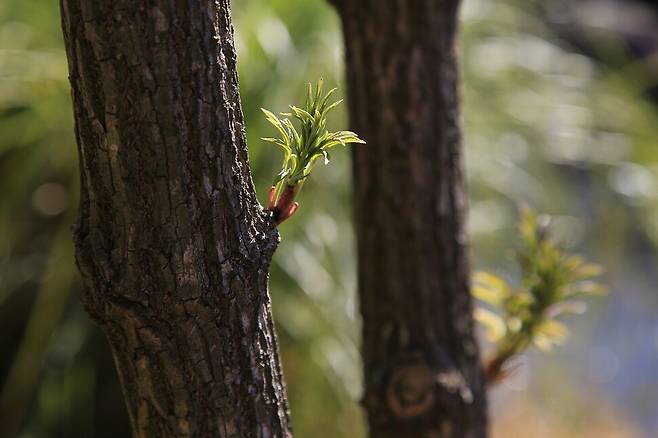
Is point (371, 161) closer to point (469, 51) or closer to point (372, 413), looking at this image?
point (372, 413)

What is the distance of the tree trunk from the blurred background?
48 cm

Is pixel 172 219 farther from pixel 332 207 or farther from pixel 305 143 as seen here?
pixel 332 207

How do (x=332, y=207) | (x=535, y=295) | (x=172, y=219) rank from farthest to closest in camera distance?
(x=332, y=207), (x=535, y=295), (x=172, y=219)

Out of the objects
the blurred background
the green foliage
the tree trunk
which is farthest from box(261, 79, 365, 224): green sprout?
the blurred background

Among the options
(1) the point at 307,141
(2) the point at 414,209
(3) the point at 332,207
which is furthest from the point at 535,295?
(3) the point at 332,207

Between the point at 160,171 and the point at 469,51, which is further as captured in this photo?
the point at 469,51

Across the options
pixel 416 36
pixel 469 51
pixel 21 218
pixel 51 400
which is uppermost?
pixel 469 51

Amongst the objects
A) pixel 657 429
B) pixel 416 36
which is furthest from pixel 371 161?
pixel 657 429

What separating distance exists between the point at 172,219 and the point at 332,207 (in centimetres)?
125

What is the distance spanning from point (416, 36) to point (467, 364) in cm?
26

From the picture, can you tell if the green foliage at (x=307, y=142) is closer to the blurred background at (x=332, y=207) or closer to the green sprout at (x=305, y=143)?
the green sprout at (x=305, y=143)

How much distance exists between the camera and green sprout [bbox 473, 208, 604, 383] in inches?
24.9

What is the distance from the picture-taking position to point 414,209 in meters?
0.68

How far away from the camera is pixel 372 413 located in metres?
0.68
